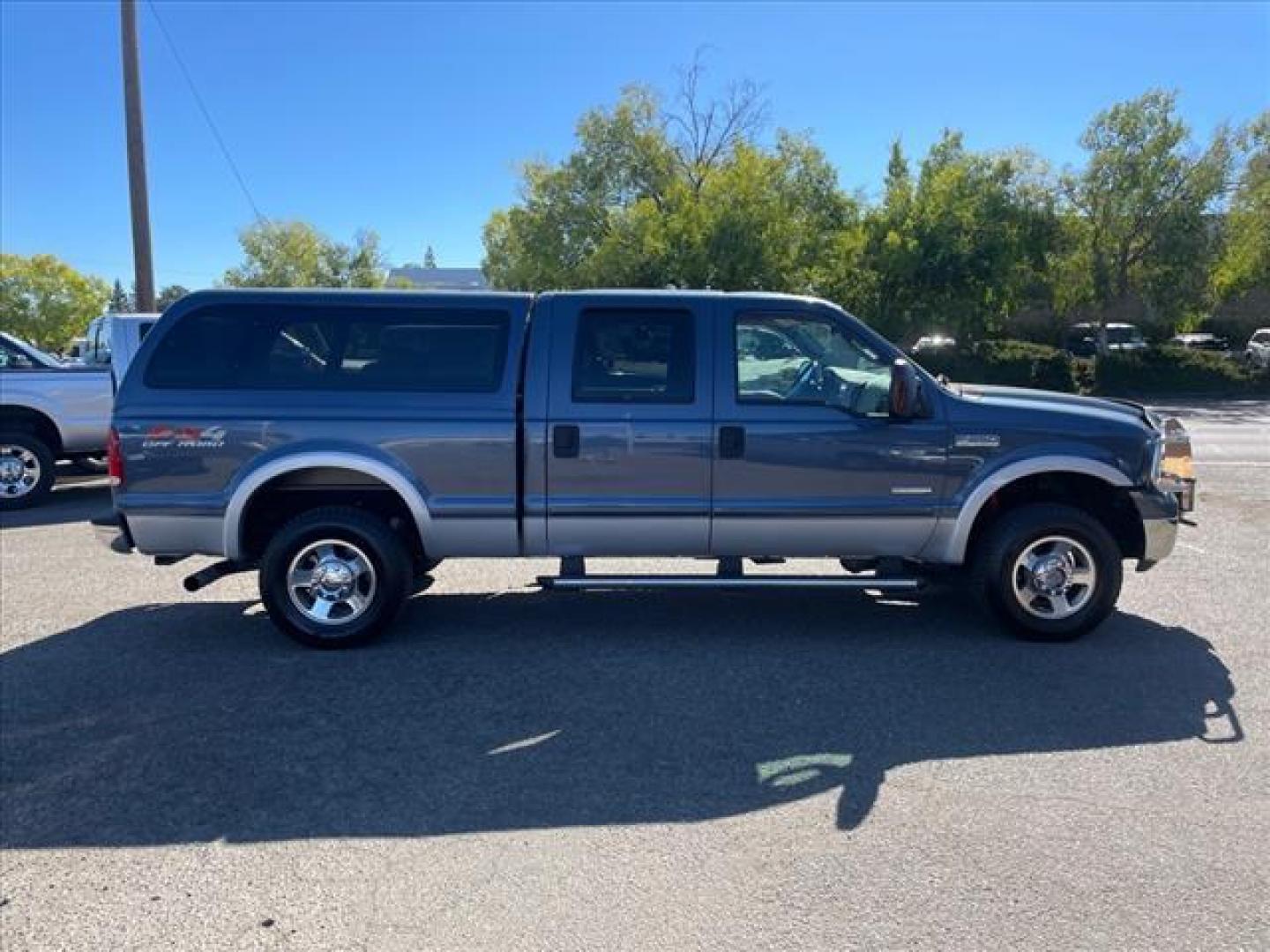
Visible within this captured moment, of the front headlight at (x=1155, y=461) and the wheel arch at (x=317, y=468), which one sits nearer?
the wheel arch at (x=317, y=468)

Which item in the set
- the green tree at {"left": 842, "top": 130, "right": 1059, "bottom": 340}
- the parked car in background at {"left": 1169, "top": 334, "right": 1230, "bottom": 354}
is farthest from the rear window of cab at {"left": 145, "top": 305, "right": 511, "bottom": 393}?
the parked car in background at {"left": 1169, "top": 334, "right": 1230, "bottom": 354}

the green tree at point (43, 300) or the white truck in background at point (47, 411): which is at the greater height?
the green tree at point (43, 300)

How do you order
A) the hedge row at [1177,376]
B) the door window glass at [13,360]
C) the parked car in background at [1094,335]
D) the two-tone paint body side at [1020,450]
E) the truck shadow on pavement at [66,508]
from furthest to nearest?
the parked car in background at [1094,335] < the hedge row at [1177,376] < the door window glass at [13,360] < the truck shadow on pavement at [66,508] < the two-tone paint body side at [1020,450]

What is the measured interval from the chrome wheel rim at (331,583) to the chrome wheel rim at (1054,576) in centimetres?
367

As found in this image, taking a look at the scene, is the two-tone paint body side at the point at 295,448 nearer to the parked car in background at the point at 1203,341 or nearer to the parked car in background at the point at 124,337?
the parked car in background at the point at 124,337

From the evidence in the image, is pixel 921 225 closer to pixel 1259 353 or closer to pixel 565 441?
pixel 1259 353

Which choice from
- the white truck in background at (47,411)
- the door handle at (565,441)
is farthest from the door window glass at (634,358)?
the white truck in background at (47,411)

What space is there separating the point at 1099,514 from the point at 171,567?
676 centimetres

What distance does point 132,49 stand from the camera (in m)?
15.7

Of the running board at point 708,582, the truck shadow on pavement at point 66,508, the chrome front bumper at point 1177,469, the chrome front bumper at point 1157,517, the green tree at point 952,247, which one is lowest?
the truck shadow on pavement at point 66,508

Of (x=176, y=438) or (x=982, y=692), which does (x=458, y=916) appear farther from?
(x=176, y=438)

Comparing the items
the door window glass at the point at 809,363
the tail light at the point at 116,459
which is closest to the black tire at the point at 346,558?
the tail light at the point at 116,459

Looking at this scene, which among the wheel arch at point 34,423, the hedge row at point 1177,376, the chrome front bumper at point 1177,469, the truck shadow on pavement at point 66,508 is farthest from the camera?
the hedge row at point 1177,376

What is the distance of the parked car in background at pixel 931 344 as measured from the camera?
32294 mm
